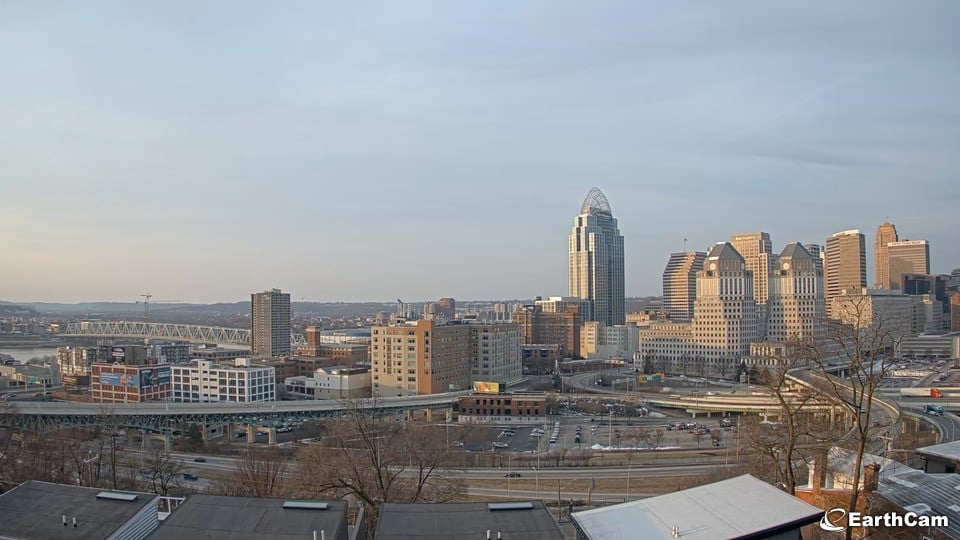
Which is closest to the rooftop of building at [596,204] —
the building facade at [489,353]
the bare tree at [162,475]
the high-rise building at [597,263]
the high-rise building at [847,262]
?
the high-rise building at [597,263]

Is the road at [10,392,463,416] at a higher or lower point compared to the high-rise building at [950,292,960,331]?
→ lower

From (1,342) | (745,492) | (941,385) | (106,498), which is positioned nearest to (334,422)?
(106,498)

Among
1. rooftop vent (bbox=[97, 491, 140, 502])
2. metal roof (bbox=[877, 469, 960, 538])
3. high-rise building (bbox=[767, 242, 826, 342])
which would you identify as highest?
high-rise building (bbox=[767, 242, 826, 342])

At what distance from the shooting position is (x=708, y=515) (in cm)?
952

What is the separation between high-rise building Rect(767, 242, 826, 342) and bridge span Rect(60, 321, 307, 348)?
216ft

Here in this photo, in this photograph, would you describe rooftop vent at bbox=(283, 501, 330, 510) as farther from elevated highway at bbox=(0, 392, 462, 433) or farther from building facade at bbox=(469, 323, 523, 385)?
building facade at bbox=(469, 323, 523, 385)

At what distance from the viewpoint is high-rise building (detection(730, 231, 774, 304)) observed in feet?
297

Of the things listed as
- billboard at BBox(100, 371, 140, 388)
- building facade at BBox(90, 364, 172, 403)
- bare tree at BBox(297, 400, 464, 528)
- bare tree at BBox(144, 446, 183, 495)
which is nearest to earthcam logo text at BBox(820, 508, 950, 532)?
bare tree at BBox(297, 400, 464, 528)

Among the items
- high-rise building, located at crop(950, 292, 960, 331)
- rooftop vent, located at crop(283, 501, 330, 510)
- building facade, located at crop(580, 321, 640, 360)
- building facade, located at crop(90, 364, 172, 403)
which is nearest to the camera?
rooftop vent, located at crop(283, 501, 330, 510)

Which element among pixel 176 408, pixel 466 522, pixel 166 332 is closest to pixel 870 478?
pixel 466 522

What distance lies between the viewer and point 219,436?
39.8 meters

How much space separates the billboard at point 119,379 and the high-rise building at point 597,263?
77.8m

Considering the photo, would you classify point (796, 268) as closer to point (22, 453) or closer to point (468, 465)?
point (468, 465)

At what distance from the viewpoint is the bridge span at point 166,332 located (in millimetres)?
122531
